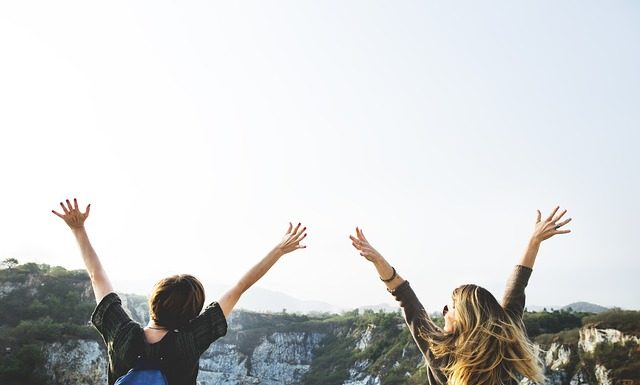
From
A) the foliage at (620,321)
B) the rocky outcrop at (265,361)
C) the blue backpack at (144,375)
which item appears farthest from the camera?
the rocky outcrop at (265,361)

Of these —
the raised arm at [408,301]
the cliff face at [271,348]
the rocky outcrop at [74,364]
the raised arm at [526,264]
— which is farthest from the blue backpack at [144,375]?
the rocky outcrop at [74,364]

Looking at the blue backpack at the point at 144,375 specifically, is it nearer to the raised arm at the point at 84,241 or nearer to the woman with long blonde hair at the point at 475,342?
the raised arm at the point at 84,241

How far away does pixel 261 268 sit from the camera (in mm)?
3217

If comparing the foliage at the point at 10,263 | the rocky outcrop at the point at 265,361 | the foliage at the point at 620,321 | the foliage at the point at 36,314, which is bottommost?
the rocky outcrop at the point at 265,361

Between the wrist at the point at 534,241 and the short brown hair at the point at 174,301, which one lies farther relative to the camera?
the wrist at the point at 534,241

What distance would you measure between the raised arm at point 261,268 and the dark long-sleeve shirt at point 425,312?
0.78m

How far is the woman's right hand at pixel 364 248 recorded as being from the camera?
3189 millimetres

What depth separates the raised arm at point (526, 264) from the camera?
10.1 feet

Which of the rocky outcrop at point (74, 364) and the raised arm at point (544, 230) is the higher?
the raised arm at point (544, 230)

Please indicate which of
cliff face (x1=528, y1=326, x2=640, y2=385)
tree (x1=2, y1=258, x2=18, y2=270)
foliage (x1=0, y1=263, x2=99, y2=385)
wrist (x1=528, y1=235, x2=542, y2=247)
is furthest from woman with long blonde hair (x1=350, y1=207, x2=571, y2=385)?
tree (x1=2, y1=258, x2=18, y2=270)

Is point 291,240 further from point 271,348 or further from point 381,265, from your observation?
point 271,348

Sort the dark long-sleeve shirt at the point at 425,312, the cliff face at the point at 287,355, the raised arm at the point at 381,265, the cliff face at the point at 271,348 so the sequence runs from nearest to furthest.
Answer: the dark long-sleeve shirt at the point at 425,312 → the raised arm at the point at 381,265 → the cliff face at the point at 271,348 → the cliff face at the point at 287,355

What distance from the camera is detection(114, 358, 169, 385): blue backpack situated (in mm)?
2309

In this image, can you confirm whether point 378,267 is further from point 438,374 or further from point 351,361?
point 351,361
